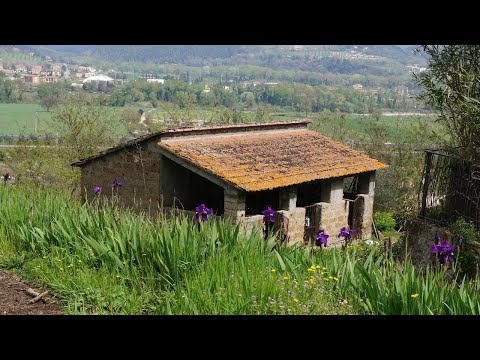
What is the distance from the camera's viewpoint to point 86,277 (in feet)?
20.6

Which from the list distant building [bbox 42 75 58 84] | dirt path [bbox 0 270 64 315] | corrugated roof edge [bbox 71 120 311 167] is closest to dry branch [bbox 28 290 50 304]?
dirt path [bbox 0 270 64 315]

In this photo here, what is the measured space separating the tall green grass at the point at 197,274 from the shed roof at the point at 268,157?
8.36 meters

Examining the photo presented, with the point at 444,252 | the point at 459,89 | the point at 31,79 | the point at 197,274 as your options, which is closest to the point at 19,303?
the point at 197,274

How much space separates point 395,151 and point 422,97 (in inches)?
824

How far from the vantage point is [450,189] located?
1252cm

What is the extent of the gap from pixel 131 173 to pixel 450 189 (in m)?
8.42

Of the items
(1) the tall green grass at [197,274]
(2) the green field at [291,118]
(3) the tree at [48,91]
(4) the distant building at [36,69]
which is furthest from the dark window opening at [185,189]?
(4) the distant building at [36,69]

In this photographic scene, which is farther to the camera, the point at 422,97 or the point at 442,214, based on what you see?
the point at 422,97

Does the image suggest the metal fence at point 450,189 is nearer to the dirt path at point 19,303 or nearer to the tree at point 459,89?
the tree at point 459,89

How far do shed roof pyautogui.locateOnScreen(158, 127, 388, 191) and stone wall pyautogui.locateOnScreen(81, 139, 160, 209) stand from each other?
65 cm

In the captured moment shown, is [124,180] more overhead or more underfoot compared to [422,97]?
more underfoot

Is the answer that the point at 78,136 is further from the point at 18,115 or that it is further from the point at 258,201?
the point at 18,115
